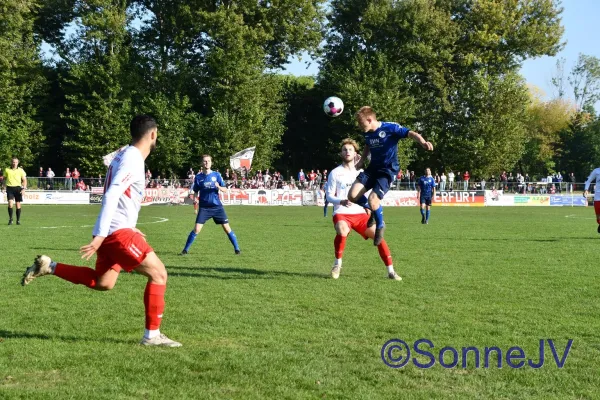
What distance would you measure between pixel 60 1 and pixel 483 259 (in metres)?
51.3

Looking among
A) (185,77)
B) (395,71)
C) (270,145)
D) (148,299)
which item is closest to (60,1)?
(185,77)

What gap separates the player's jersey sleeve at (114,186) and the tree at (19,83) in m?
47.8

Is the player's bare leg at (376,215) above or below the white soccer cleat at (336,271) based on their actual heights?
above

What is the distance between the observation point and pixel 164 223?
81.8ft

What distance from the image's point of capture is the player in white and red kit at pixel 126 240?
5.85 metres

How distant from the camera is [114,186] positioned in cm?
582

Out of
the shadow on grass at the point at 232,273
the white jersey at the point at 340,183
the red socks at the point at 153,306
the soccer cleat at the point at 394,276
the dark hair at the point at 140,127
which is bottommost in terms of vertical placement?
the shadow on grass at the point at 232,273

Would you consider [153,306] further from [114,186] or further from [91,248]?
[114,186]

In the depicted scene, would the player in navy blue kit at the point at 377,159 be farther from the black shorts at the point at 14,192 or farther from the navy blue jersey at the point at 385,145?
the black shorts at the point at 14,192

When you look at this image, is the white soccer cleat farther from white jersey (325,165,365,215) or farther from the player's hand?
the player's hand

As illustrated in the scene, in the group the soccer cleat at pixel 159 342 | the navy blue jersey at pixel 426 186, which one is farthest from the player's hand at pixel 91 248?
the navy blue jersey at pixel 426 186

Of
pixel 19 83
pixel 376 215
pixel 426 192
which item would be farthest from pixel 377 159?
pixel 19 83

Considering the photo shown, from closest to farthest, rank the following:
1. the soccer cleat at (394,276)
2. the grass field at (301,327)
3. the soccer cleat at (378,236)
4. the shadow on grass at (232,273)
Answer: the grass field at (301,327)
the soccer cleat at (378,236)
the soccer cleat at (394,276)
the shadow on grass at (232,273)

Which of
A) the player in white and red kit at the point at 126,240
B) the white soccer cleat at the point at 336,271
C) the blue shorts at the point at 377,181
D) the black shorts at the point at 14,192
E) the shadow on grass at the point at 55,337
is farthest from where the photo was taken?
the black shorts at the point at 14,192
